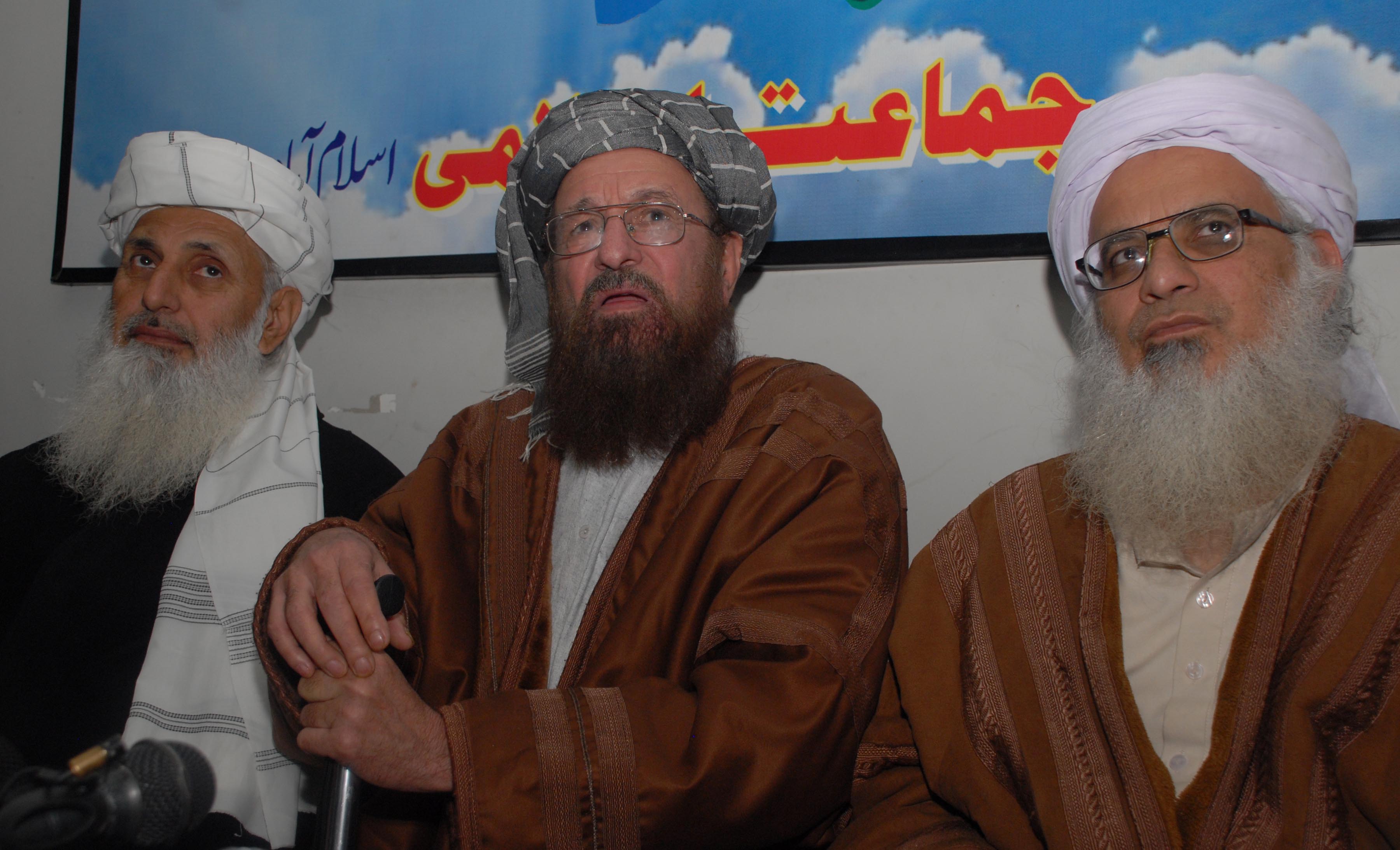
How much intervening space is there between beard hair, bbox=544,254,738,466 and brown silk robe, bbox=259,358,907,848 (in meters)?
0.06

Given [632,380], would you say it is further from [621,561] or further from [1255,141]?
[1255,141]

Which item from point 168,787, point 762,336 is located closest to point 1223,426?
point 762,336

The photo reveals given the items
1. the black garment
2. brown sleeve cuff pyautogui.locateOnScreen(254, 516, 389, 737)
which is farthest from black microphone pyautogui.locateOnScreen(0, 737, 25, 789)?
the black garment

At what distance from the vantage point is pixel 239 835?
1.05 meters

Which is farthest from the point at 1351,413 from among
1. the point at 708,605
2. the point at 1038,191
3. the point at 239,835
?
the point at 239,835

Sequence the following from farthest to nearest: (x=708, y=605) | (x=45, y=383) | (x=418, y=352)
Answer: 1. (x=45, y=383)
2. (x=418, y=352)
3. (x=708, y=605)

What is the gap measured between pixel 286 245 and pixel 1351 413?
7.37ft

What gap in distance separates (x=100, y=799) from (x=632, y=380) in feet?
3.96

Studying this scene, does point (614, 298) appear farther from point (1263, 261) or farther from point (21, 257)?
point (21, 257)

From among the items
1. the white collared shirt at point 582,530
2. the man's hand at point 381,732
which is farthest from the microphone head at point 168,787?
the white collared shirt at point 582,530

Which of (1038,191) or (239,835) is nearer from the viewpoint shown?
(239,835)

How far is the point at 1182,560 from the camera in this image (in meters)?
1.49

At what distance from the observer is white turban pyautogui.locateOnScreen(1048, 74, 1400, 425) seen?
1.53 m

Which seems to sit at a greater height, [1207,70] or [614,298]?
[1207,70]
